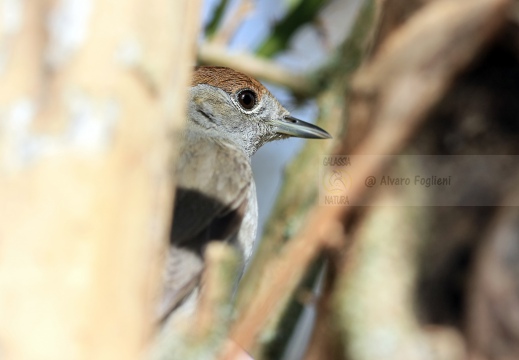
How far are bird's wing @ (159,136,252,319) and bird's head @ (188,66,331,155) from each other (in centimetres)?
58

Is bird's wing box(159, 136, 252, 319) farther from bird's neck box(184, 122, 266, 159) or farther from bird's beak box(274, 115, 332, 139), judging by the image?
bird's beak box(274, 115, 332, 139)

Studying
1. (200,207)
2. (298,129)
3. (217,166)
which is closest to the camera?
(200,207)

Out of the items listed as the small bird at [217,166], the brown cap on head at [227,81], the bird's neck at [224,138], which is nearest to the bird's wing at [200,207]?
the small bird at [217,166]

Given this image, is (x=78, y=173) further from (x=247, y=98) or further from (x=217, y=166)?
(x=247, y=98)

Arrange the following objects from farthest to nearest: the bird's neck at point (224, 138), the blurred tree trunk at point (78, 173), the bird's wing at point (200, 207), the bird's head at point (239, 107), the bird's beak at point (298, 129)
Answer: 1. the bird's head at point (239, 107)
2. the bird's beak at point (298, 129)
3. the bird's neck at point (224, 138)
4. the bird's wing at point (200, 207)
5. the blurred tree trunk at point (78, 173)

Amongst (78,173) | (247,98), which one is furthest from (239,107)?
(78,173)

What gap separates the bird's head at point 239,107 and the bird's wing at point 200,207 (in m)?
0.58

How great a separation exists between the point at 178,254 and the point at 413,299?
4.24 feet

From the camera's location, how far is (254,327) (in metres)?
1.88

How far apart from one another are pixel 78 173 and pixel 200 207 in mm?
1797

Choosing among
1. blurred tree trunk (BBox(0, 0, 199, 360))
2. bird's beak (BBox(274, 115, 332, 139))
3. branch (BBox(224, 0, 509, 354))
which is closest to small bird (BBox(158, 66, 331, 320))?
bird's beak (BBox(274, 115, 332, 139))

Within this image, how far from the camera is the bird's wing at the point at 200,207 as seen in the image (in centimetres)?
315

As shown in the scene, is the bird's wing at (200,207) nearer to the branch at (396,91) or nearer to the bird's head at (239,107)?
the bird's head at (239,107)

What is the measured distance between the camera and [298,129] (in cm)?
461
